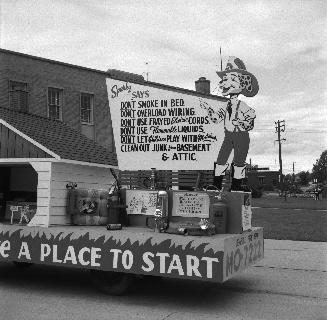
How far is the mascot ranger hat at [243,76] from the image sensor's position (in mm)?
7918

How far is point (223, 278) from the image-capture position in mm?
6660

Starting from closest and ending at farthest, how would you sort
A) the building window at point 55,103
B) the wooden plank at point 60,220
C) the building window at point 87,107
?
the wooden plank at point 60,220 → the building window at point 55,103 → the building window at point 87,107

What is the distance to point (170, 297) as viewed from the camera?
25.8 ft

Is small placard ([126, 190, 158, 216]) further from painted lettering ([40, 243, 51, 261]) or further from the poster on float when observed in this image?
painted lettering ([40, 243, 51, 261])

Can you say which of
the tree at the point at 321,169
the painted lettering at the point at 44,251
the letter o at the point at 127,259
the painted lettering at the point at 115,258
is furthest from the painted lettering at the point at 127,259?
the tree at the point at 321,169

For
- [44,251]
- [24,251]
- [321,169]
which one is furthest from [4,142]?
[321,169]

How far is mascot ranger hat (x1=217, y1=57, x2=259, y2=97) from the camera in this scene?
312 inches

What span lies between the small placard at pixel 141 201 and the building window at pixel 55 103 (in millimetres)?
21401

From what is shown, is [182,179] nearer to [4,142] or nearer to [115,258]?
[115,258]

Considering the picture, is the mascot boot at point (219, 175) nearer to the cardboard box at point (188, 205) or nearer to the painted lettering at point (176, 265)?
the cardboard box at point (188, 205)

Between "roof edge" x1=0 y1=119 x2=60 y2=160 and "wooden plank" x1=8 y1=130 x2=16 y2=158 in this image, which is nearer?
"roof edge" x1=0 y1=119 x2=60 y2=160

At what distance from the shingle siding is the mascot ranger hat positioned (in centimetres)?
2017

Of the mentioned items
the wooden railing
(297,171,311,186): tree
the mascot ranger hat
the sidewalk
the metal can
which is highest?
(297,171,311,186): tree

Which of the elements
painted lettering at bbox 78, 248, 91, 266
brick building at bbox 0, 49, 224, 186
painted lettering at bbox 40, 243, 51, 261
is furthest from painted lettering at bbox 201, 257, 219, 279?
brick building at bbox 0, 49, 224, 186
